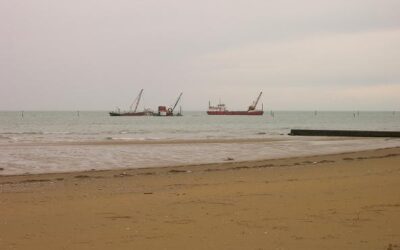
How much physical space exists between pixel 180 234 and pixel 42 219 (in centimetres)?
304

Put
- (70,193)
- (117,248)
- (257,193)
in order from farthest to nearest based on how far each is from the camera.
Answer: (70,193), (257,193), (117,248)

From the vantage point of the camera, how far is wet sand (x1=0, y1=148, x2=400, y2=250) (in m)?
7.58

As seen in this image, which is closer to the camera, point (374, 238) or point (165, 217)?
point (374, 238)

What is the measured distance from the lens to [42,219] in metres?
9.60

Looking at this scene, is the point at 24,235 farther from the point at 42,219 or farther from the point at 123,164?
the point at 123,164

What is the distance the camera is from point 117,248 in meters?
7.23

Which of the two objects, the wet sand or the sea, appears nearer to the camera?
the wet sand

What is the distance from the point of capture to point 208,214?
9695mm

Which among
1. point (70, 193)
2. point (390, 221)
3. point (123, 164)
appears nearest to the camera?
point (390, 221)

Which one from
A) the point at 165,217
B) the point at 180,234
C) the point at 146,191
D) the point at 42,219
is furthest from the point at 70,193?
the point at 180,234

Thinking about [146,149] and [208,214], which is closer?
[208,214]

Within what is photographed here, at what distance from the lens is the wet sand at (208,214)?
24.9 ft

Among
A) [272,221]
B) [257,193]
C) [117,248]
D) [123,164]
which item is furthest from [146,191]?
[123,164]

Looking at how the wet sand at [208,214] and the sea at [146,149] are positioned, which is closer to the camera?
the wet sand at [208,214]
